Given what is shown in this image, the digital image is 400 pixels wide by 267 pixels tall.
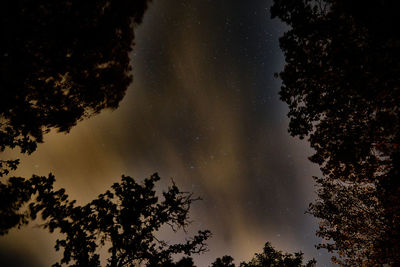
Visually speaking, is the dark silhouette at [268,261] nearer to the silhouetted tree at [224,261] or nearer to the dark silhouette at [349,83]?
the silhouetted tree at [224,261]

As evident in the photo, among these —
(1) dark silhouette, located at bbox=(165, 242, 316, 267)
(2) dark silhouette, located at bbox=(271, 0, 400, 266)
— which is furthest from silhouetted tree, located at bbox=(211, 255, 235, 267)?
(2) dark silhouette, located at bbox=(271, 0, 400, 266)

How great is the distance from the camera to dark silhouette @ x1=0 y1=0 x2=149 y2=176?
659cm

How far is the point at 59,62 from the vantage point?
8.02 metres

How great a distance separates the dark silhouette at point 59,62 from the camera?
6586mm

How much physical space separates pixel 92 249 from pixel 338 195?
18.7 metres

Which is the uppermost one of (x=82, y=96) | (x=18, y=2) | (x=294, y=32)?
(x=294, y=32)

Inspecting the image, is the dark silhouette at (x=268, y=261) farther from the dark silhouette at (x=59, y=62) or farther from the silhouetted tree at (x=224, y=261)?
the dark silhouette at (x=59, y=62)

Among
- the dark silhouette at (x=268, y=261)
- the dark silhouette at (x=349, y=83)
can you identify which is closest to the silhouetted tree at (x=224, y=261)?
the dark silhouette at (x=268, y=261)

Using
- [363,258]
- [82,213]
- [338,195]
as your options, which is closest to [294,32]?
[82,213]

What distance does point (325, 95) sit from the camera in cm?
866

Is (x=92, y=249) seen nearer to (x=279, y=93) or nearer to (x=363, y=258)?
(x=279, y=93)

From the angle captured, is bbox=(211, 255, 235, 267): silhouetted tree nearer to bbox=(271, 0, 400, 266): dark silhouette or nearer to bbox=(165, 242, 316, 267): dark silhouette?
bbox=(165, 242, 316, 267): dark silhouette

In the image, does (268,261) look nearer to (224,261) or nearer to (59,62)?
(224,261)

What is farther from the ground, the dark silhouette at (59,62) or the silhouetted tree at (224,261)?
the dark silhouette at (59,62)
